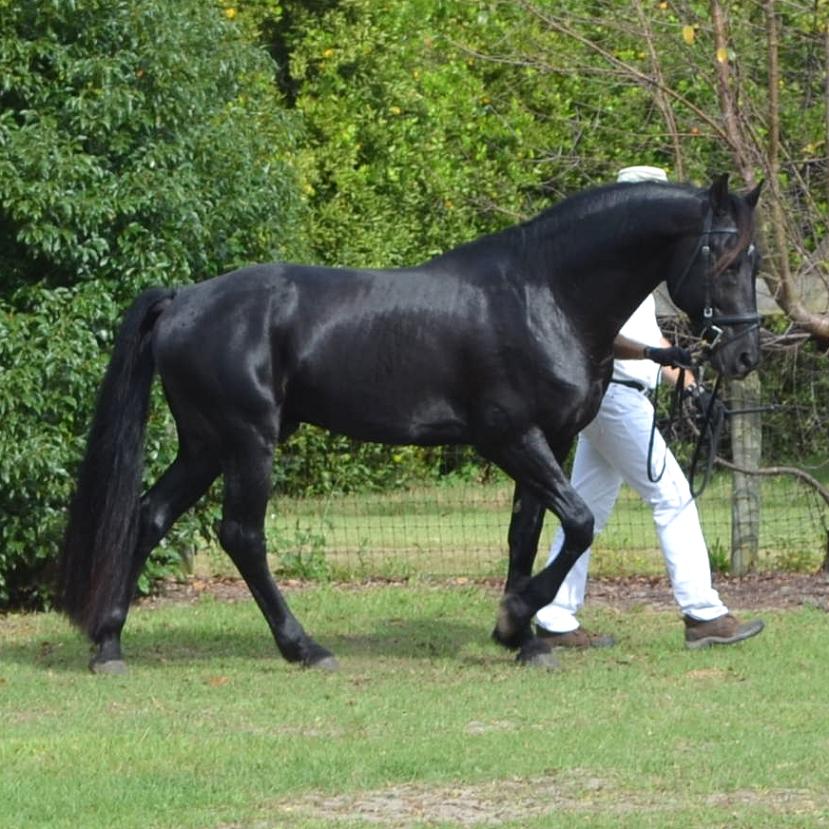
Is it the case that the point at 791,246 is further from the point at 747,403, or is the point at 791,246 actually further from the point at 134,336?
the point at 134,336

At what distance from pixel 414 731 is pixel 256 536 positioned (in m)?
1.93

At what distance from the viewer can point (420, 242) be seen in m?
18.9

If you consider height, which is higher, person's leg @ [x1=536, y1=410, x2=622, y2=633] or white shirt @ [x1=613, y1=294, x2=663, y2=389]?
white shirt @ [x1=613, y1=294, x2=663, y2=389]

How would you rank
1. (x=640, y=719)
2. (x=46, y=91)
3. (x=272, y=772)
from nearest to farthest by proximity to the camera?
(x=272, y=772), (x=640, y=719), (x=46, y=91)

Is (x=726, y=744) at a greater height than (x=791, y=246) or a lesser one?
lesser

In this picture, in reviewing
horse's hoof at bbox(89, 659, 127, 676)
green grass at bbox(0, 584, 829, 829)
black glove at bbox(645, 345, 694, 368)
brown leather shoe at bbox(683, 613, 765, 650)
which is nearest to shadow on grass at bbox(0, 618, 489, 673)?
green grass at bbox(0, 584, 829, 829)

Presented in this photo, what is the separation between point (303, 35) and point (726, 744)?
13284 millimetres

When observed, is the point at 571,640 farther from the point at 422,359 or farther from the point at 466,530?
the point at 466,530

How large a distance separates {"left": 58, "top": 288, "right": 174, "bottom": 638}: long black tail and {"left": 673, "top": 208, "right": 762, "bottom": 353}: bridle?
2488 mm

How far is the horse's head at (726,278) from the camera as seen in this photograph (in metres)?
8.34

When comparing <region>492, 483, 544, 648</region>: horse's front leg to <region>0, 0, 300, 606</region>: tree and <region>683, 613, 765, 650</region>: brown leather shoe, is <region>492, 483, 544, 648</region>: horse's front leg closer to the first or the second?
<region>683, 613, 765, 650</region>: brown leather shoe

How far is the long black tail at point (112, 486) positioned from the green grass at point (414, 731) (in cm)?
39

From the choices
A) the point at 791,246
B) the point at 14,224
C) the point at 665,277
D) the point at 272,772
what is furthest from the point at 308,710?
the point at 791,246

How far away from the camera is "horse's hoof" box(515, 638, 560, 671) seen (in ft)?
28.6
